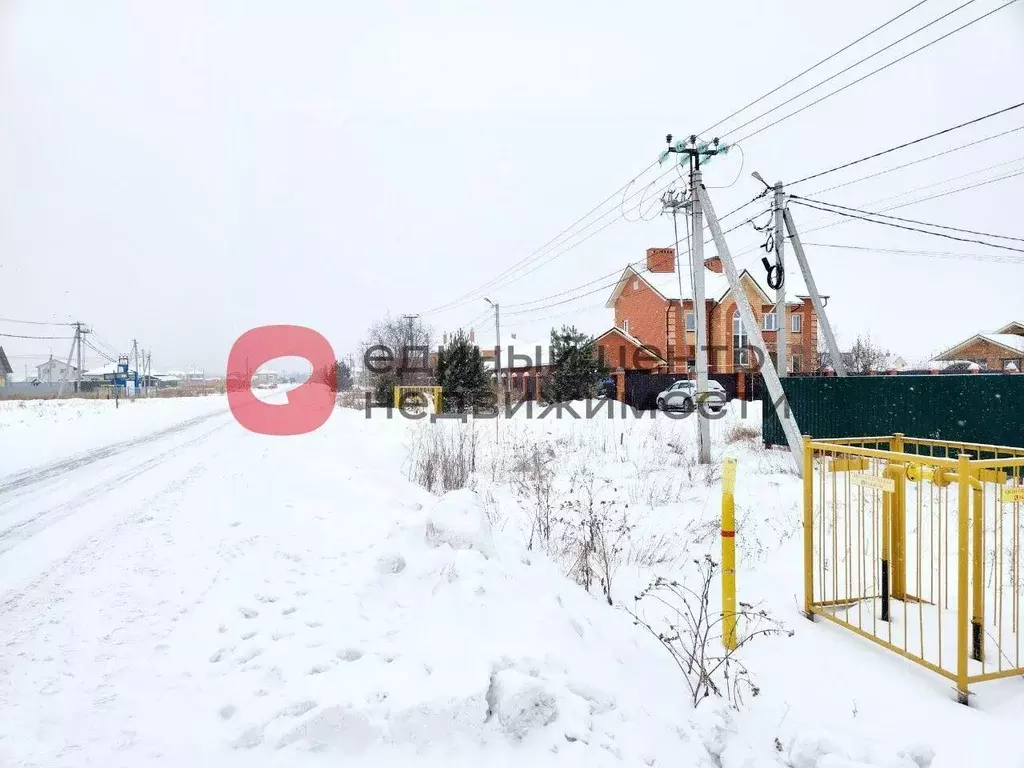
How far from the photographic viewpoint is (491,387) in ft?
81.4

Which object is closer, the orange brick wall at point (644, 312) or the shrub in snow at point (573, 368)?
the shrub in snow at point (573, 368)

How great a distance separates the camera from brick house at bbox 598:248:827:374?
109 feet

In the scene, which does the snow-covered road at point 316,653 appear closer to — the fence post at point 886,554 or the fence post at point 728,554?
the fence post at point 728,554

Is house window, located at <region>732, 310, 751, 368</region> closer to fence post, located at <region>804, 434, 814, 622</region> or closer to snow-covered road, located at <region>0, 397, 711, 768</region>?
fence post, located at <region>804, 434, 814, 622</region>

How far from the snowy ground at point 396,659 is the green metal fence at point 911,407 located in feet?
18.4

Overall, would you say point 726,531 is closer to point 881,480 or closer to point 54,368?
point 881,480

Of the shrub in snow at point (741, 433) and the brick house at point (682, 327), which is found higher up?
the brick house at point (682, 327)

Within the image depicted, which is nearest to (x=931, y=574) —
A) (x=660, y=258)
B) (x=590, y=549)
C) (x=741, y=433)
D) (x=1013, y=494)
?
(x=1013, y=494)

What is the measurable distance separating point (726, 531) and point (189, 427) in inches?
745

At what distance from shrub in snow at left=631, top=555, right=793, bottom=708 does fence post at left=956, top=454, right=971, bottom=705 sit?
0.89m

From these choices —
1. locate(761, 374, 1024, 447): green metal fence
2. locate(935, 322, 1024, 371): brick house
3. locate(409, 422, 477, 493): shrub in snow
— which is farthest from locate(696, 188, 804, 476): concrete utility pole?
locate(935, 322, 1024, 371): brick house

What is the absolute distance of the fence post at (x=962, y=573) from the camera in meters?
3.10

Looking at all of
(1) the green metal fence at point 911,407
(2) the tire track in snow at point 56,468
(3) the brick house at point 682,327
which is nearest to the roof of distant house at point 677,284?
(3) the brick house at point 682,327

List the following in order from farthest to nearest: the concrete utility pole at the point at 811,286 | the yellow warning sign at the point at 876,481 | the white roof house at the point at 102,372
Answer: the white roof house at the point at 102,372 < the concrete utility pole at the point at 811,286 < the yellow warning sign at the point at 876,481
